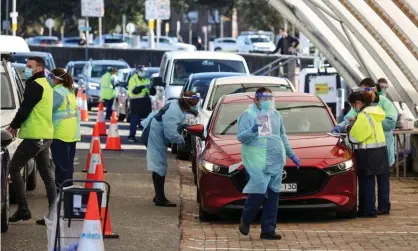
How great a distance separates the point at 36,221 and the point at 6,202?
0.90 m

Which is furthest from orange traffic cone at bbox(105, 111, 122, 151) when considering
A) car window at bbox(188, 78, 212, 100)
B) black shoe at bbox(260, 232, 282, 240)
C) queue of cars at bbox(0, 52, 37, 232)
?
black shoe at bbox(260, 232, 282, 240)

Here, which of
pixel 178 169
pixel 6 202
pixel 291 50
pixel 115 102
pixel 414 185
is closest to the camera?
pixel 6 202

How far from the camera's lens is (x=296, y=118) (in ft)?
52.5

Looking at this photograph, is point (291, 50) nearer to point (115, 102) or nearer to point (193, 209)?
point (115, 102)

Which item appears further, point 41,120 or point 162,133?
point 162,133

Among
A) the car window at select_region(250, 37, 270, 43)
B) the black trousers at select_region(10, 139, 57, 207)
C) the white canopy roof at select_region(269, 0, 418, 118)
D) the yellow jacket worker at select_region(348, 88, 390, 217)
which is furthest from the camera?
the car window at select_region(250, 37, 270, 43)

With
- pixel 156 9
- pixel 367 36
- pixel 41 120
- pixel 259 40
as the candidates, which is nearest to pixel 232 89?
pixel 367 36

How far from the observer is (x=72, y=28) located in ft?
309

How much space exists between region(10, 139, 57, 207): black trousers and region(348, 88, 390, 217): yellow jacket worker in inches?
137

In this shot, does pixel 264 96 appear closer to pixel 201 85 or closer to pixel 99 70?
pixel 201 85

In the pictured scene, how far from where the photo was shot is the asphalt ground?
41.6ft

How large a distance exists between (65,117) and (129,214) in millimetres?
1309

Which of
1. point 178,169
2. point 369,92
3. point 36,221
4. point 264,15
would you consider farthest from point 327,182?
point 264,15

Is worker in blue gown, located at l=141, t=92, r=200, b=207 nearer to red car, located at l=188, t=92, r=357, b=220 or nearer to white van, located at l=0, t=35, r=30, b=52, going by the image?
red car, located at l=188, t=92, r=357, b=220
